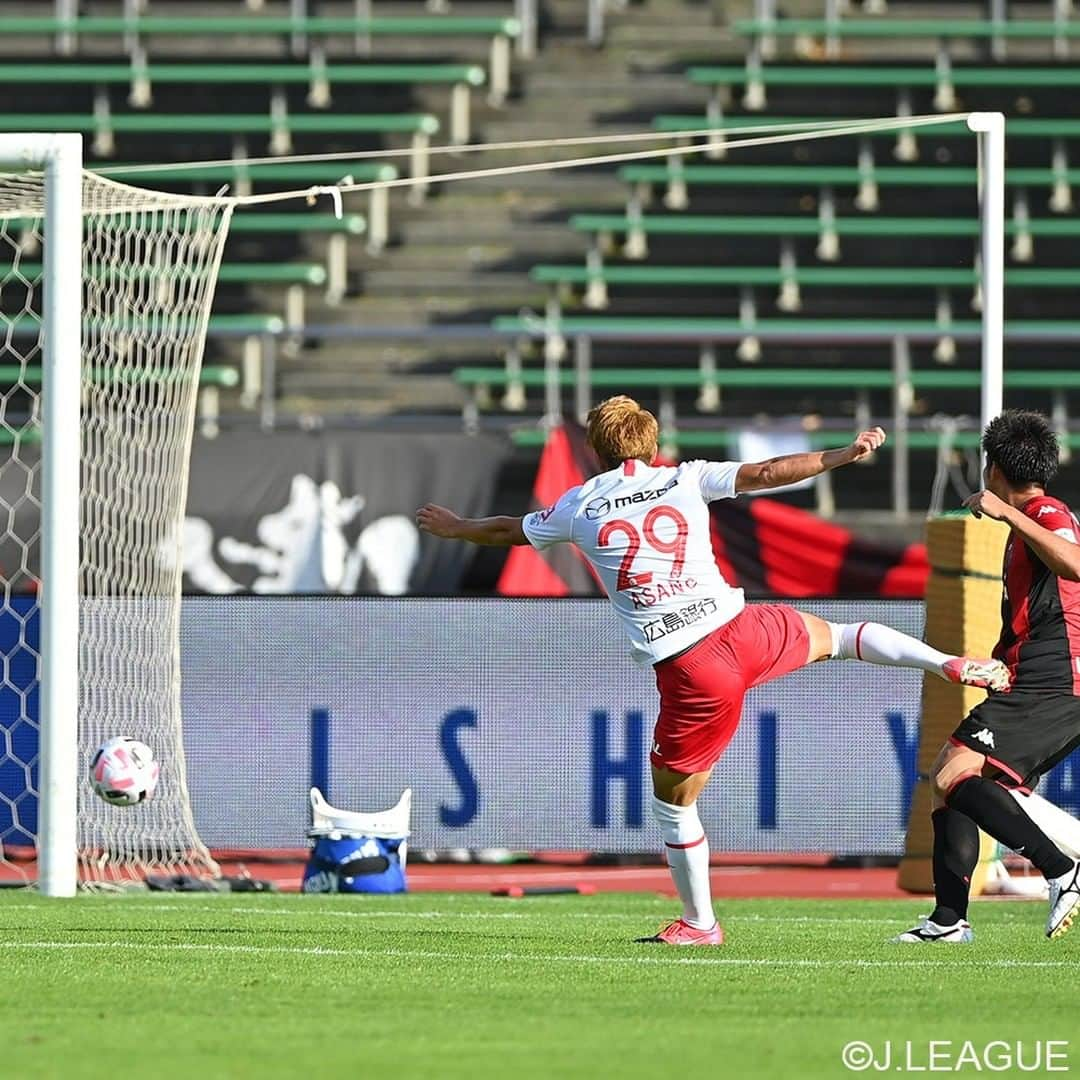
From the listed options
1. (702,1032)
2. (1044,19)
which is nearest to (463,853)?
(702,1032)

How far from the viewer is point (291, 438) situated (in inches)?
589

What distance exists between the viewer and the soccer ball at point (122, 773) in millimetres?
9625

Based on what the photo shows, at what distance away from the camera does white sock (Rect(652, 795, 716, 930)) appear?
7.38 m

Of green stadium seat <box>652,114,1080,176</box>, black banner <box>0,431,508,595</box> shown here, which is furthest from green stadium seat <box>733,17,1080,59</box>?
black banner <box>0,431,508,595</box>

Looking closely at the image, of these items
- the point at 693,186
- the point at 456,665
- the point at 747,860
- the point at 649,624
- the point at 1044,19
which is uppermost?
the point at 1044,19

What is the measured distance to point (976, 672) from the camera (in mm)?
7117

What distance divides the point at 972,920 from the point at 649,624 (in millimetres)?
2679

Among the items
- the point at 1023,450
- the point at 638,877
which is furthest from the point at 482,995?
the point at 638,877

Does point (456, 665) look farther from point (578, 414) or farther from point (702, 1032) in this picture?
point (702, 1032)

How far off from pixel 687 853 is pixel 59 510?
325cm

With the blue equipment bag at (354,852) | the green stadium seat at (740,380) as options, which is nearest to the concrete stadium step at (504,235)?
the green stadium seat at (740,380)

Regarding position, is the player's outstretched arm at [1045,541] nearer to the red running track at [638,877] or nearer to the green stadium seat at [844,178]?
the red running track at [638,877]

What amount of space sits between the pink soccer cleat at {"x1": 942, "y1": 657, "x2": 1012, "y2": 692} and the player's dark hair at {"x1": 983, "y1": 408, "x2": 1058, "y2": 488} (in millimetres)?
681

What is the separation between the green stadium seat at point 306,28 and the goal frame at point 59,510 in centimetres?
1112
